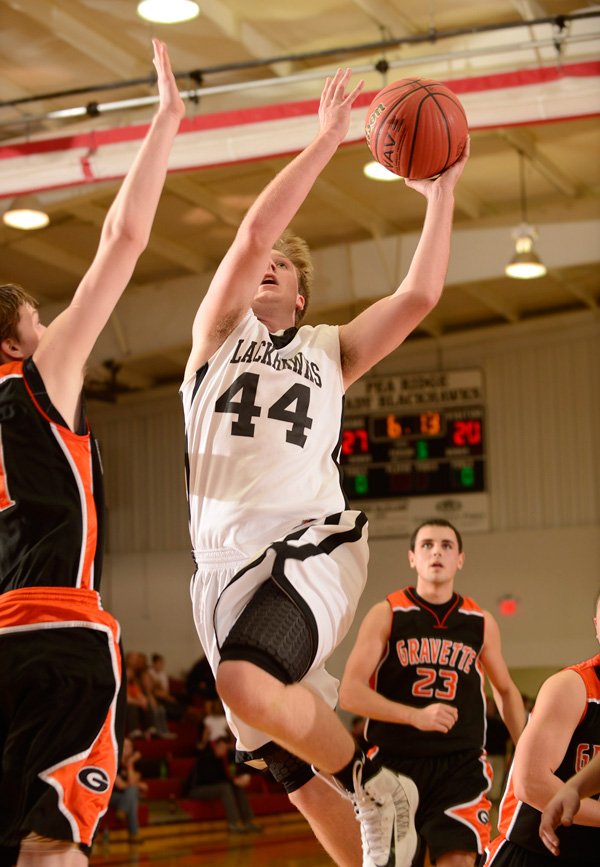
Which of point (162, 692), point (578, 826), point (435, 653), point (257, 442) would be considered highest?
point (257, 442)

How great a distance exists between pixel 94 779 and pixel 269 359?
4.90ft

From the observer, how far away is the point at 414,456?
15820 millimetres

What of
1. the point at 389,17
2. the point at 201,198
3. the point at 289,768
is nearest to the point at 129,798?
the point at 201,198

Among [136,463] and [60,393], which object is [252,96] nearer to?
[60,393]

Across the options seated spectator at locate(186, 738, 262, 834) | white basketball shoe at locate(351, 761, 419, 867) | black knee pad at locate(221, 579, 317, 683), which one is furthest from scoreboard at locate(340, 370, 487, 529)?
black knee pad at locate(221, 579, 317, 683)

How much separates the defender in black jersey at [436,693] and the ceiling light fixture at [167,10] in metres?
4.92

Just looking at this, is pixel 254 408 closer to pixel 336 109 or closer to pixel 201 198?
pixel 336 109

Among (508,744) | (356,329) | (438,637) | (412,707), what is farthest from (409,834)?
(508,744)

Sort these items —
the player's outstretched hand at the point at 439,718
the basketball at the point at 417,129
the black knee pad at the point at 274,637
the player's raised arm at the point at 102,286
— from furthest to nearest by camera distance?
the player's outstretched hand at the point at 439,718
the basketball at the point at 417,129
the black knee pad at the point at 274,637
the player's raised arm at the point at 102,286

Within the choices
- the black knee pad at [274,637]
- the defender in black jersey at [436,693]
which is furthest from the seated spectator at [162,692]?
Result: the black knee pad at [274,637]

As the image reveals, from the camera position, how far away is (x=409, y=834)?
11.1 ft

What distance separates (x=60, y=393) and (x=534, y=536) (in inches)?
580

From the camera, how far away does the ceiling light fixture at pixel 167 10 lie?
891 cm

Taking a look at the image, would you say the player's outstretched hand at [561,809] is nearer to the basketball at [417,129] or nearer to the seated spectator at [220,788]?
the basketball at [417,129]
